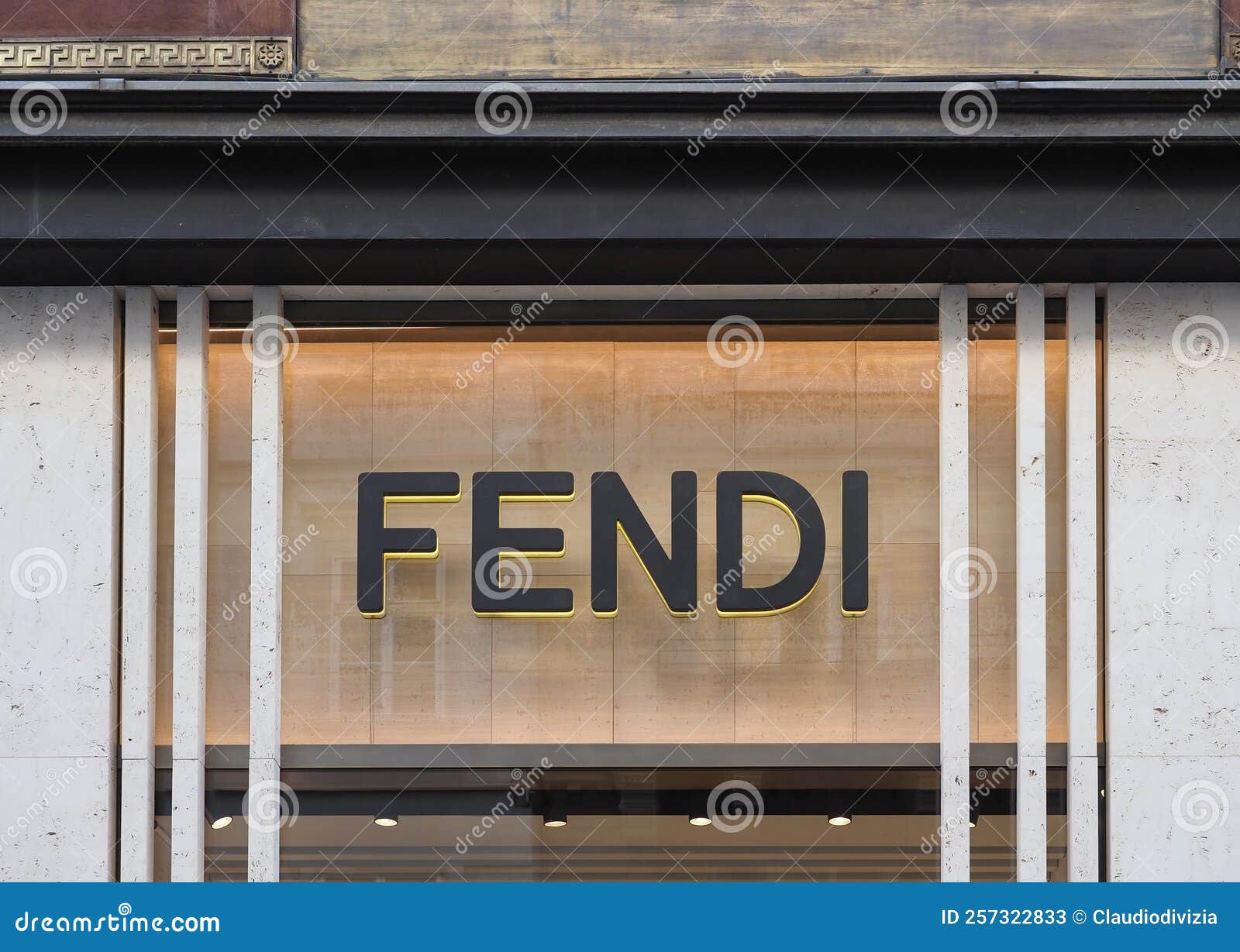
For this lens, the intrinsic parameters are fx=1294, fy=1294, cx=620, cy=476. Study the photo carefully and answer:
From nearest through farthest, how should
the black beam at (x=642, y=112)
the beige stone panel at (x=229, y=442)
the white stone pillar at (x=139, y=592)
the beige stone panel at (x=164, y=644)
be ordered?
the black beam at (x=642, y=112)
the white stone pillar at (x=139, y=592)
the beige stone panel at (x=164, y=644)
the beige stone panel at (x=229, y=442)

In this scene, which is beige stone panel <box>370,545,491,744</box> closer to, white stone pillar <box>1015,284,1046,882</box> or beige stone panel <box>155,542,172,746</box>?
beige stone panel <box>155,542,172,746</box>

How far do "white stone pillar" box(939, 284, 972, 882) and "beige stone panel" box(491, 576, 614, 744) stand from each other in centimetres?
246

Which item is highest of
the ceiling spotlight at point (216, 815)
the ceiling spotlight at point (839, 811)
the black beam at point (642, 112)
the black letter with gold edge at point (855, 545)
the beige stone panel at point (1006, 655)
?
the black beam at point (642, 112)

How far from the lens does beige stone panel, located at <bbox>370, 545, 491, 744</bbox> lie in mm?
9688

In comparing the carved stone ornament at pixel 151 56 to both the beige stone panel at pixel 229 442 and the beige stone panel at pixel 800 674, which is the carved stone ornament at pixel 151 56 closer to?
the beige stone panel at pixel 229 442

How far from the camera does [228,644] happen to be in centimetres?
965

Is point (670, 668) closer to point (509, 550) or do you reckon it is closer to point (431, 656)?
point (509, 550)

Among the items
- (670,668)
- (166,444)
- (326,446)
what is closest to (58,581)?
(166,444)

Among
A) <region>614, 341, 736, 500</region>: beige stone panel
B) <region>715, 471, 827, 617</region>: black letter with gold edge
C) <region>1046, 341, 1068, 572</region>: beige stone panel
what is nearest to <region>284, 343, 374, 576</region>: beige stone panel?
<region>614, 341, 736, 500</region>: beige stone panel

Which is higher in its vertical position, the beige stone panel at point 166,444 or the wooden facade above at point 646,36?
the wooden facade above at point 646,36

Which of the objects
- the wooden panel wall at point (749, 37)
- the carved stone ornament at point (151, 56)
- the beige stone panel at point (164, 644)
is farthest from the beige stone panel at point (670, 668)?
the carved stone ornament at point (151, 56)

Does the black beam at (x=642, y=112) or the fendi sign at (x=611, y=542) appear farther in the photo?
the fendi sign at (x=611, y=542)

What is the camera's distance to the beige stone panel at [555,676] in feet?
31.7

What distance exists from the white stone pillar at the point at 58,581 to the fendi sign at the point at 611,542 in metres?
1.90
